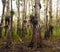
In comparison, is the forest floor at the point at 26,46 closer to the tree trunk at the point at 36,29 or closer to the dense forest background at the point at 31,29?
the dense forest background at the point at 31,29

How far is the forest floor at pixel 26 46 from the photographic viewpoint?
3.82m

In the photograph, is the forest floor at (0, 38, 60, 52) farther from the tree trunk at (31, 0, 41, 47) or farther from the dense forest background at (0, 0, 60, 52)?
the tree trunk at (31, 0, 41, 47)

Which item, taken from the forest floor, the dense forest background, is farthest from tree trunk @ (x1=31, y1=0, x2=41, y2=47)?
the forest floor

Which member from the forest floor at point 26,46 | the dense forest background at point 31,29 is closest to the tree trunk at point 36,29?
the dense forest background at point 31,29

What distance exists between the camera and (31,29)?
4.00 m

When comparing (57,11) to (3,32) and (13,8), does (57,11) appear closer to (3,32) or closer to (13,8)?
(13,8)

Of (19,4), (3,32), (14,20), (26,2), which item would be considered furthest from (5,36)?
(26,2)

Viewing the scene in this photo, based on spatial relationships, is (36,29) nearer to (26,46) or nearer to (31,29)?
(31,29)

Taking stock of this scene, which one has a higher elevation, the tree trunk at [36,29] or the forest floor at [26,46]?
the tree trunk at [36,29]

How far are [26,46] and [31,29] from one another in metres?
0.39

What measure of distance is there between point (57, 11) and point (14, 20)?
1.01 metres

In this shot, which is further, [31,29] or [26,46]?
[31,29]

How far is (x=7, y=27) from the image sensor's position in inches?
161

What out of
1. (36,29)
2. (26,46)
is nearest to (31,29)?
(36,29)
